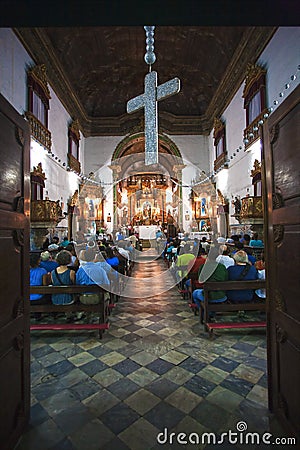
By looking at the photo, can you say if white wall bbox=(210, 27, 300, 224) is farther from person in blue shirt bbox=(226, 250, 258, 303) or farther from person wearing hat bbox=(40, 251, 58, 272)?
person wearing hat bbox=(40, 251, 58, 272)

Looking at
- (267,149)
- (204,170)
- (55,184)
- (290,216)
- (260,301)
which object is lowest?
(260,301)

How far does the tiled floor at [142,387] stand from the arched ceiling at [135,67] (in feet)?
28.4

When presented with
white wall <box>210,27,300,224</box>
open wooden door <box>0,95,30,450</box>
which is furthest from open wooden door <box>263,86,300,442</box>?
white wall <box>210,27,300,224</box>

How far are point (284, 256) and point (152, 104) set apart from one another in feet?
11.3

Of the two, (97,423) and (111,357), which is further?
(111,357)

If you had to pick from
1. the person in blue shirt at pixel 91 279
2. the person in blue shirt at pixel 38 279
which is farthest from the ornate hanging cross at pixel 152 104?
the person in blue shirt at pixel 38 279

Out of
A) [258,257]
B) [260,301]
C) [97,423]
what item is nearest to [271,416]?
[97,423]

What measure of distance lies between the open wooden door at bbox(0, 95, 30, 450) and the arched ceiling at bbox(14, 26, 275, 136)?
7.69 m

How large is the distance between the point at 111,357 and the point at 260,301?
2.35m

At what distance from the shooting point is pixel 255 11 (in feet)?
4.51

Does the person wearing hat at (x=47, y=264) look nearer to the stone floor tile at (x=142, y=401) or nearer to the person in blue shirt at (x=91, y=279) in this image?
the person in blue shirt at (x=91, y=279)

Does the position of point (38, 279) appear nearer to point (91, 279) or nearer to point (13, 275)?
point (91, 279)

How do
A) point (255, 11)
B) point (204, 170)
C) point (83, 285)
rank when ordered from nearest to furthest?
point (255, 11) → point (83, 285) → point (204, 170)

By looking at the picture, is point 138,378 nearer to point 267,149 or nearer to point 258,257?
point 267,149
